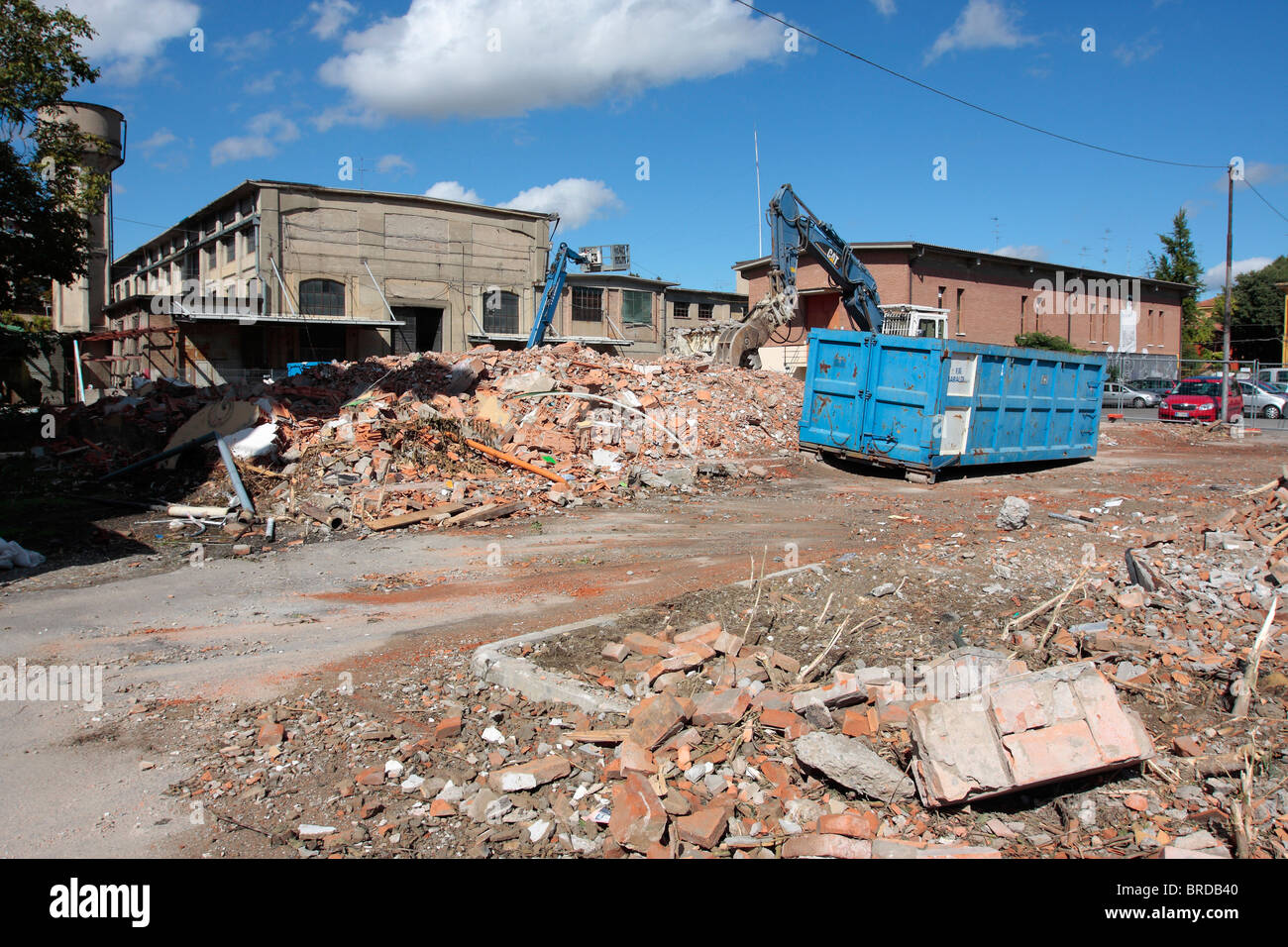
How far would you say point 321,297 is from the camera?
30953 mm

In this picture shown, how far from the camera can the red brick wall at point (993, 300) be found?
113ft

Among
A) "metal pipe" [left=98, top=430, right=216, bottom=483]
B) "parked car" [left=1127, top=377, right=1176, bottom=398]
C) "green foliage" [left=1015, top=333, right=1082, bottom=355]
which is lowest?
"metal pipe" [left=98, top=430, right=216, bottom=483]

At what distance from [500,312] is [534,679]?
3192 cm

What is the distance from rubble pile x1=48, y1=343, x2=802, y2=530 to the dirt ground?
106cm

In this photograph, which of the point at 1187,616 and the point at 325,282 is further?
the point at 325,282

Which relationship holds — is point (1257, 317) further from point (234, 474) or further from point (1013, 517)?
point (234, 474)

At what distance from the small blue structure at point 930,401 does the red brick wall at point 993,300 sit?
15.6m

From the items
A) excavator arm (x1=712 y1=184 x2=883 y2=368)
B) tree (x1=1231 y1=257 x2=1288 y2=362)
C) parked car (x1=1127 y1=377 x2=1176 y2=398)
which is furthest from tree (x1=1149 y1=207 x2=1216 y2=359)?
excavator arm (x1=712 y1=184 x2=883 y2=368)

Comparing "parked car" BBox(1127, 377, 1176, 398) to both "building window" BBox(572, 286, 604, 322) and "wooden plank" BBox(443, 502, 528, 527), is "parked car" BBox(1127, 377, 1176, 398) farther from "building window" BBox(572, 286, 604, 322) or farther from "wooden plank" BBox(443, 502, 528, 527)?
"wooden plank" BBox(443, 502, 528, 527)

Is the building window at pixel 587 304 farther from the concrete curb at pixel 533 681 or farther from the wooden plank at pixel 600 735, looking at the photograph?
the wooden plank at pixel 600 735

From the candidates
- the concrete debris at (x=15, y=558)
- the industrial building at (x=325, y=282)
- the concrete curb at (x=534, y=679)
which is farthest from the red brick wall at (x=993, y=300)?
the concrete curb at (x=534, y=679)

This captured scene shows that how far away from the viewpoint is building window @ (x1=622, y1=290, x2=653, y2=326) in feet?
133

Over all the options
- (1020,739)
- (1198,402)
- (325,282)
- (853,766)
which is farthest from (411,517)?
(325,282)
